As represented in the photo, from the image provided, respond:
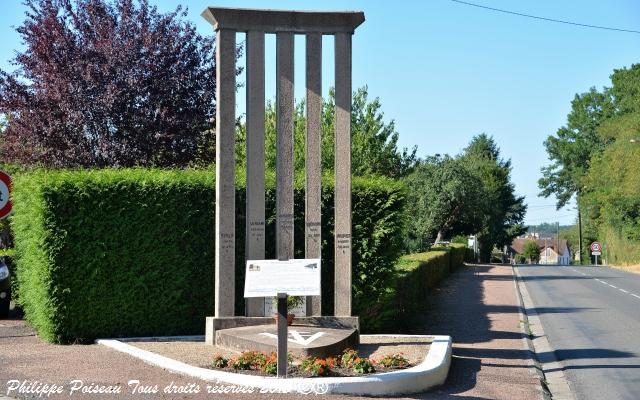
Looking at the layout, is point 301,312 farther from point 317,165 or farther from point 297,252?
point 317,165

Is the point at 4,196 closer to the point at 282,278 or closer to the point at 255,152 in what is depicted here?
the point at 255,152

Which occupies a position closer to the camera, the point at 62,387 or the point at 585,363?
the point at 62,387

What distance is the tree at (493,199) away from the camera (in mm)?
65331

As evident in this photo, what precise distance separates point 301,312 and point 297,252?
1.19m

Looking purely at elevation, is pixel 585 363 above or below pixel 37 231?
below

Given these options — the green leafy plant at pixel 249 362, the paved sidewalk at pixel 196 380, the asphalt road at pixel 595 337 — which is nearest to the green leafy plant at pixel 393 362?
the paved sidewalk at pixel 196 380

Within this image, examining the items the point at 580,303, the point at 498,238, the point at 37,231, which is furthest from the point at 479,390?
the point at 498,238

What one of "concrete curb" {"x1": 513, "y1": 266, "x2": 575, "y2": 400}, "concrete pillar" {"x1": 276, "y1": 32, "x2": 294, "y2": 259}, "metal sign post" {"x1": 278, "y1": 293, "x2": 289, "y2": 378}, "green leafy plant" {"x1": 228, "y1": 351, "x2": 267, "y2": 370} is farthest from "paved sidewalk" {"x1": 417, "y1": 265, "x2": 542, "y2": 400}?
"concrete pillar" {"x1": 276, "y1": 32, "x2": 294, "y2": 259}

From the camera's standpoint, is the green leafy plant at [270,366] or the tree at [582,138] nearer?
the green leafy plant at [270,366]

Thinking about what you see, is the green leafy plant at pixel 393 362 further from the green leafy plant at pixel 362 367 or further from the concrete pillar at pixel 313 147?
the concrete pillar at pixel 313 147

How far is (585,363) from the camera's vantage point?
1245cm

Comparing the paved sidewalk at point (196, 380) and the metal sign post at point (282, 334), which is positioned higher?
the metal sign post at point (282, 334)

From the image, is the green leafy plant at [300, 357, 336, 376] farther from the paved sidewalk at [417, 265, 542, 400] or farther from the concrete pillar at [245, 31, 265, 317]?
the concrete pillar at [245, 31, 265, 317]

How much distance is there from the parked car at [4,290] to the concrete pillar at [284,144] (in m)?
6.22
